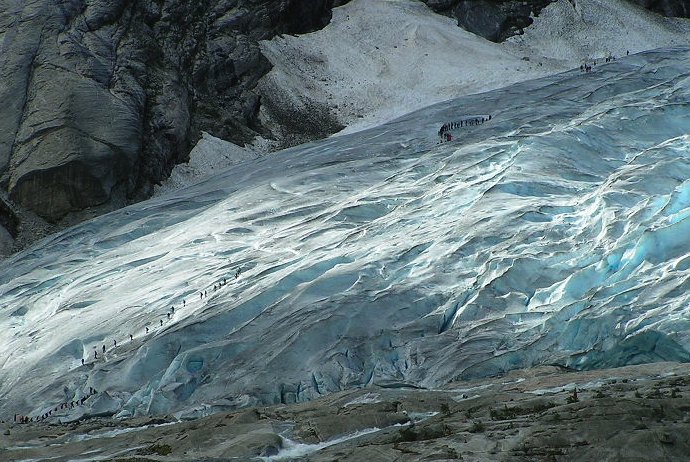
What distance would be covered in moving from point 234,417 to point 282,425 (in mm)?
1648

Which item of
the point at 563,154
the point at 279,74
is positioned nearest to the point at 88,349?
the point at 563,154

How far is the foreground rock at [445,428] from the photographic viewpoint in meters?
18.2

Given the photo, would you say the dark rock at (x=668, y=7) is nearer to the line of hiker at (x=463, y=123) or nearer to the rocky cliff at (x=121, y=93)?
the rocky cliff at (x=121, y=93)

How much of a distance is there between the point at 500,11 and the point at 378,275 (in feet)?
160

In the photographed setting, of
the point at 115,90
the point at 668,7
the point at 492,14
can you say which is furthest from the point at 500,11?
the point at 115,90

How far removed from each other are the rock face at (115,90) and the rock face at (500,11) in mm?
12544

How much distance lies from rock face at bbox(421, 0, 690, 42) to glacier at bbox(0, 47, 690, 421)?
91.3 feet

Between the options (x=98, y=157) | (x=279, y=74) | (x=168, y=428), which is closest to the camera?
(x=168, y=428)

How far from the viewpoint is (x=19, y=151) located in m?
56.9

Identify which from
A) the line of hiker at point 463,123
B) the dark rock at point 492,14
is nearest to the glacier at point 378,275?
the line of hiker at point 463,123

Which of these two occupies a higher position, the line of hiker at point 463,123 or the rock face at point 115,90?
the rock face at point 115,90

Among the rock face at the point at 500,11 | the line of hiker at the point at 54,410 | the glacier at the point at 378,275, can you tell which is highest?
the rock face at the point at 500,11

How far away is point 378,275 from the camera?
3538cm

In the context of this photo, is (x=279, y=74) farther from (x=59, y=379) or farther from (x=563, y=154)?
(x=59, y=379)
